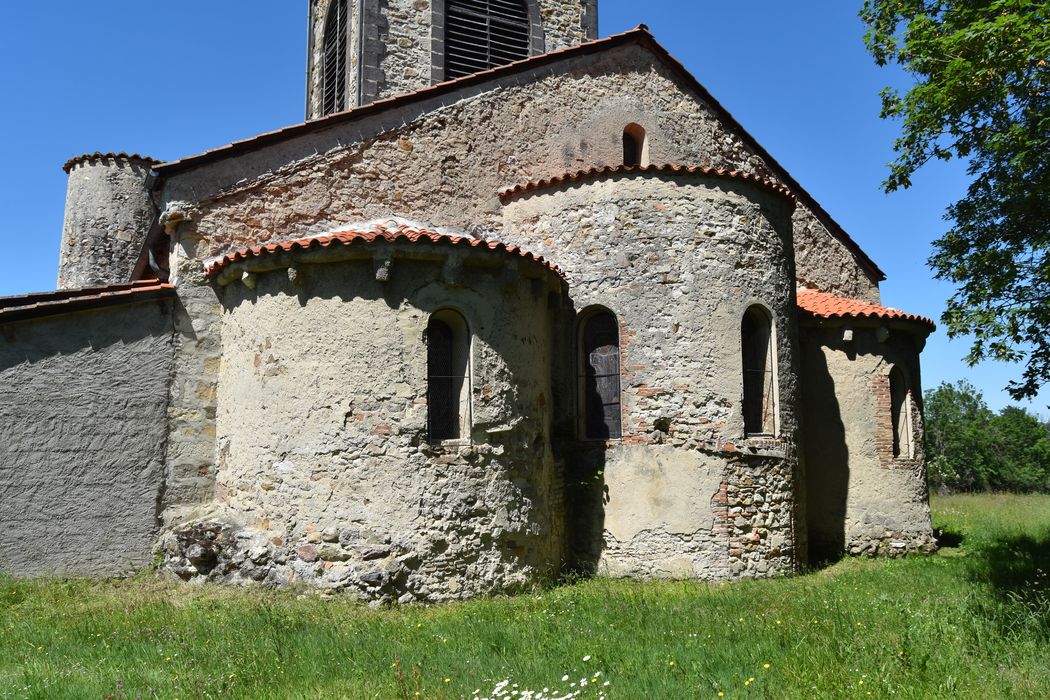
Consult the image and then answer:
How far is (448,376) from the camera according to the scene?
9297mm

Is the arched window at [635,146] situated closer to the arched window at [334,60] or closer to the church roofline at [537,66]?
the church roofline at [537,66]

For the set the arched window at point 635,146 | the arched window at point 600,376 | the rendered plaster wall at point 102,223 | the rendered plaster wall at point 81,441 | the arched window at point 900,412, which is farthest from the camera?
the rendered plaster wall at point 102,223

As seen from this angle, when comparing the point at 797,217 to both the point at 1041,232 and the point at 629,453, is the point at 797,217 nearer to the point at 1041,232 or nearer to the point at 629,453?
the point at 1041,232

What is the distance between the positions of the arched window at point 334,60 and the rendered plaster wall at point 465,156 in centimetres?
428

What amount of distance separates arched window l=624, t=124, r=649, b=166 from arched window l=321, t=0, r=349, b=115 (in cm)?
549

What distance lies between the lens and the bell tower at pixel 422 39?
1429 cm

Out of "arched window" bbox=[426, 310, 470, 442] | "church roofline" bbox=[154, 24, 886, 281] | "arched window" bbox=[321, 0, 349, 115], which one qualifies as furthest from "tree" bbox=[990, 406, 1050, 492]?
"arched window" bbox=[426, 310, 470, 442]

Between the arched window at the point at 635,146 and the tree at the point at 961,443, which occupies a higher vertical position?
the arched window at the point at 635,146

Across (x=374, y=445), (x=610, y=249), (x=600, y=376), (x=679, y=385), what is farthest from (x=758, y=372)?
(x=374, y=445)

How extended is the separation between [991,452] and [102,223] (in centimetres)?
4208

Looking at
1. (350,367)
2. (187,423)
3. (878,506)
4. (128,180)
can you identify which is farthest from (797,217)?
(128,180)

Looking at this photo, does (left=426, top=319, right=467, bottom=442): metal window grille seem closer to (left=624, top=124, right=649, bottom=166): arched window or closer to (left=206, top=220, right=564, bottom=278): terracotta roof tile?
(left=206, top=220, right=564, bottom=278): terracotta roof tile

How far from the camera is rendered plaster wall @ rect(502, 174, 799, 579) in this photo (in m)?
10.1

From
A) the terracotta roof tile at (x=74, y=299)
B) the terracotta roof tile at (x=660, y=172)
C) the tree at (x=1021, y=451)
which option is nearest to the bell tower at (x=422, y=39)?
the terracotta roof tile at (x=660, y=172)
